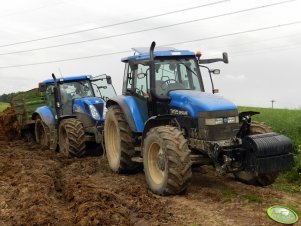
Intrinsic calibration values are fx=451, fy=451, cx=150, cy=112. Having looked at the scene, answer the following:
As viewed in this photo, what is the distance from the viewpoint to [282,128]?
1172 cm

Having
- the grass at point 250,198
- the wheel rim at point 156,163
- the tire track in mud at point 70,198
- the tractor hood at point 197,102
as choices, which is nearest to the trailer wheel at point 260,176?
the tractor hood at point 197,102

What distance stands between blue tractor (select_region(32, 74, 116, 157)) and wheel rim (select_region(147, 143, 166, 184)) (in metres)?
3.78

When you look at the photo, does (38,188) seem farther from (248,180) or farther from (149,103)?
(248,180)

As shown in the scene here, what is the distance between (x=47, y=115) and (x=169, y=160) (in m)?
7.29

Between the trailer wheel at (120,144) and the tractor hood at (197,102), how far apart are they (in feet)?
4.53

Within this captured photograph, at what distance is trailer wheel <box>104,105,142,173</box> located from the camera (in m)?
8.80

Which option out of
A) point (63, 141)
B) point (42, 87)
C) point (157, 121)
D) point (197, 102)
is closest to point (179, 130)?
point (197, 102)

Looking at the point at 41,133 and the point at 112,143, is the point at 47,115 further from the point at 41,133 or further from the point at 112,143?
the point at 112,143

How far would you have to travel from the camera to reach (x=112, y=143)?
385 inches

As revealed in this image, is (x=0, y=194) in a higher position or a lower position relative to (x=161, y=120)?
lower

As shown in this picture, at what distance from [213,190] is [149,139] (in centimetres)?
134

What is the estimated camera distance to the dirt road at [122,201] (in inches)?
223

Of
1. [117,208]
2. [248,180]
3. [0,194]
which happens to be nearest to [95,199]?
[117,208]

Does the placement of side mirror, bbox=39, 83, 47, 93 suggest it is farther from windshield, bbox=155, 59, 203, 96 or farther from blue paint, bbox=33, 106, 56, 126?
windshield, bbox=155, 59, 203, 96
